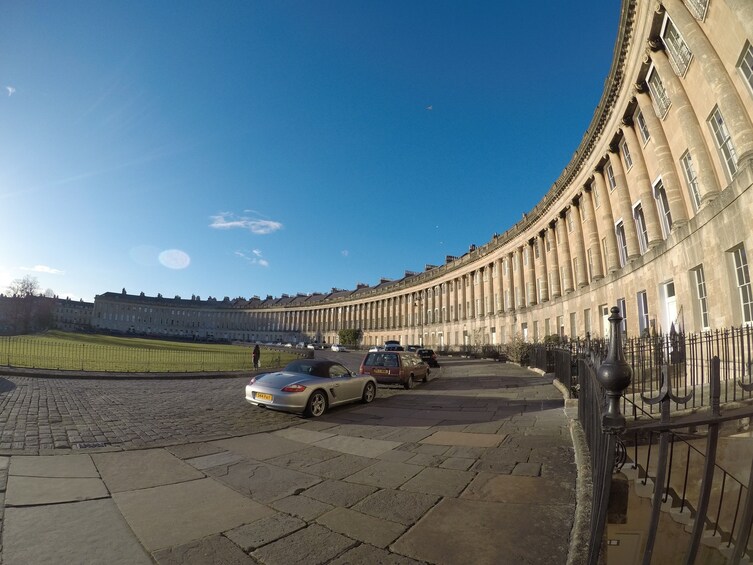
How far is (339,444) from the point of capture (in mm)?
6922

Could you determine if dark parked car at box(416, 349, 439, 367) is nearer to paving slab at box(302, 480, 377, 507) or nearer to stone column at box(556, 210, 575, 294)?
stone column at box(556, 210, 575, 294)

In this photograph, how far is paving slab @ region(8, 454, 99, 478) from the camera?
4844 millimetres

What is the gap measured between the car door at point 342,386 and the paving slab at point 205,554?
6.83m

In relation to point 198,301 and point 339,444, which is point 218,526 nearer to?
point 339,444

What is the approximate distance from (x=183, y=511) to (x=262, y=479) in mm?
1170

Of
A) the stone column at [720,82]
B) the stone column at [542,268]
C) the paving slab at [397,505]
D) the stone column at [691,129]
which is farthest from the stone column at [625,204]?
the paving slab at [397,505]

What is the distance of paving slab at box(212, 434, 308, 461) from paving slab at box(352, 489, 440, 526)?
7.67 ft

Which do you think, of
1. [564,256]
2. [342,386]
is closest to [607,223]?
[564,256]

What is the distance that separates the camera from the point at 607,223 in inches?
953

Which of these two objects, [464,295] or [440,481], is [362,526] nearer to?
[440,481]

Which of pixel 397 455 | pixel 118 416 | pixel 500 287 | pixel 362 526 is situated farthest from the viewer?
pixel 500 287

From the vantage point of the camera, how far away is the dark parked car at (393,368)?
1580 cm

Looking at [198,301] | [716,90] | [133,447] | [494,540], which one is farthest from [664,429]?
[198,301]

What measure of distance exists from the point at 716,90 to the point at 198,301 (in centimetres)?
16831
